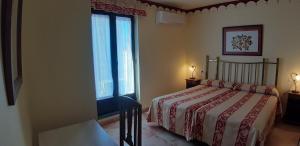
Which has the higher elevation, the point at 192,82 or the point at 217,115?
the point at 192,82

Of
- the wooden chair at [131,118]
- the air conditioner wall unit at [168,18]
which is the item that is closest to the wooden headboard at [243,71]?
the air conditioner wall unit at [168,18]

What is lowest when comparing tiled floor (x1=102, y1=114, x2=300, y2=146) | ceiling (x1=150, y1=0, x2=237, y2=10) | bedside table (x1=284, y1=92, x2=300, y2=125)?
tiled floor (x1=102, y1=114, x2=300, y2=146)

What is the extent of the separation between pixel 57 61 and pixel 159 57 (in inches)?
112

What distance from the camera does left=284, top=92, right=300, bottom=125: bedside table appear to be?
3184 mm

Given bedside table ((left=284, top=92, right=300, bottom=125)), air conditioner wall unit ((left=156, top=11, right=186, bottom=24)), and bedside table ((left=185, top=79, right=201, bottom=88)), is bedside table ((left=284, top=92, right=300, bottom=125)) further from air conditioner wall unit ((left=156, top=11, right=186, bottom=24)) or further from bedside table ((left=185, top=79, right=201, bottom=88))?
air conditioner wall unit ((left=156, top=11, right=186, bottom=24))

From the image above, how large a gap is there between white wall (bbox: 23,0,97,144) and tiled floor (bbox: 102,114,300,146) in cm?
136

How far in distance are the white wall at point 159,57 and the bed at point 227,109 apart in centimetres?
83

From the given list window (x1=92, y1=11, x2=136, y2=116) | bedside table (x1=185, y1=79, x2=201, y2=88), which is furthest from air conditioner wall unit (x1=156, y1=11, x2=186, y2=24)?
bedside table (x1=185, y1=79, x2=201, y2=88)

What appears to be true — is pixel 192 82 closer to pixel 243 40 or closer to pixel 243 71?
pixel 243 71

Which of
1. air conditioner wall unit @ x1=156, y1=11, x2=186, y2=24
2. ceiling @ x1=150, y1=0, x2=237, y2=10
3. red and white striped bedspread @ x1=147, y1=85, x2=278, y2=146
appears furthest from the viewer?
air conditioner wall unit @ x1=156, y1=11, x2=186, y2=24

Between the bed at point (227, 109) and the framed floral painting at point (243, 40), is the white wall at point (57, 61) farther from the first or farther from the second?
the framed floral painting at point (243, 40)

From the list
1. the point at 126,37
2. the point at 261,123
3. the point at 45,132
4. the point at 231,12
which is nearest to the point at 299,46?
the point at 231,12

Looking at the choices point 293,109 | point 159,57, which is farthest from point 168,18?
point 293,109

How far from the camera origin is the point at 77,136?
1.51 m
